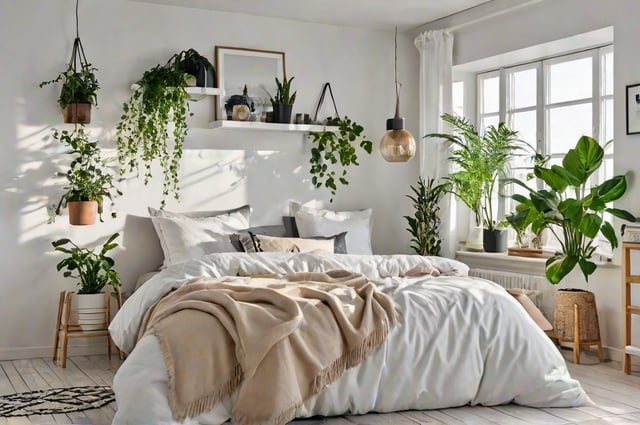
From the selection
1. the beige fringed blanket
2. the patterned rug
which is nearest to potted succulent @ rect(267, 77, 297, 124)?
the beige fringed blanket

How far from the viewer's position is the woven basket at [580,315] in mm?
5258

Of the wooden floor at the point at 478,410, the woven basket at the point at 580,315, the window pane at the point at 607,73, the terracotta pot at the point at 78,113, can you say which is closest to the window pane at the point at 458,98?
the window pane at the point at 607,73

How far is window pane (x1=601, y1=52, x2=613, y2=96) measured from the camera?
5.73 metres

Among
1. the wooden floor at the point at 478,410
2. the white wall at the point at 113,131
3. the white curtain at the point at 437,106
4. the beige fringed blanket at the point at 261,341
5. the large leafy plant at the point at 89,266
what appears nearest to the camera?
the beige fringed blanket at the point at 261,341

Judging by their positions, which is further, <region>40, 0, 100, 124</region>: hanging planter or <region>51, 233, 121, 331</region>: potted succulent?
<region>40, 0, 100, 124</region>: hanging planter

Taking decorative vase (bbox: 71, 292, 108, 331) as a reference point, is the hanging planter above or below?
above

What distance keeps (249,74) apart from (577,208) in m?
2.78

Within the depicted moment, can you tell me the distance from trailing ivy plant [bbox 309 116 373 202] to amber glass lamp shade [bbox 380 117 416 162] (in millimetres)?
673

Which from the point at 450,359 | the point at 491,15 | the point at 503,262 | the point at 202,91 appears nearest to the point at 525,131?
the point at 491,15

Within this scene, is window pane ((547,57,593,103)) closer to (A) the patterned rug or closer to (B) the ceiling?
(B) the ceiling

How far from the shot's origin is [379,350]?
3.86 meters

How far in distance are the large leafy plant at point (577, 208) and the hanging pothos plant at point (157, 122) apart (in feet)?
8.61

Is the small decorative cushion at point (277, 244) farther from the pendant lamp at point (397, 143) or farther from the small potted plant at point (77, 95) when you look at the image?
the small potted plant at point (77, 95)

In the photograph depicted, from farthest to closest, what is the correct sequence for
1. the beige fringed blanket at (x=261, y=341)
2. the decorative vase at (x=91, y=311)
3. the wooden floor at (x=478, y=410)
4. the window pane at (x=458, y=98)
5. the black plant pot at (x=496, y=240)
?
the window pane at (x=458, y=98)
the black plant pot at (x=496, y=240)
the decorative vase at (x=91, y=311)
the wooden floor at (x=478, y=410)
the beige fringed blanket at (x=261, y=341)
